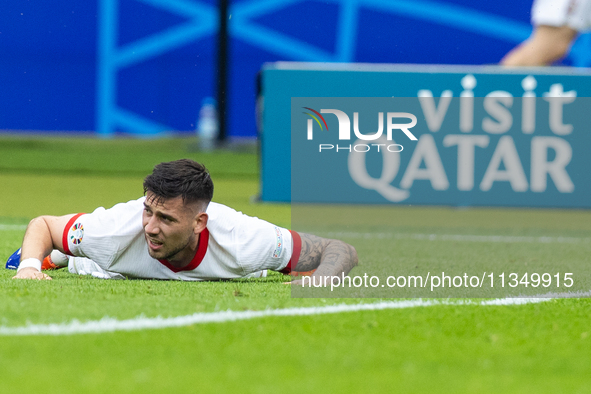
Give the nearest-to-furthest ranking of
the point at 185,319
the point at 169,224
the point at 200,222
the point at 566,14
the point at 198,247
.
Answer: the point at 185,319, the point at 169,224, the point at 200,222, the point at 198,247, the point at 566,14

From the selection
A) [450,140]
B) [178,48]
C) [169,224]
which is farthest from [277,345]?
[178,48]

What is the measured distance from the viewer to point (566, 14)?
33.8 ft

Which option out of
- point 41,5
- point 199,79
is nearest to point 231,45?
point 199,79

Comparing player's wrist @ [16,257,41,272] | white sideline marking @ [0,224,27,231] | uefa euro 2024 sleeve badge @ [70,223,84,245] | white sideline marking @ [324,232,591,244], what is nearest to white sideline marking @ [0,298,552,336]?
uefa euro 2024 sleeve badge @ [70,223,84,245]

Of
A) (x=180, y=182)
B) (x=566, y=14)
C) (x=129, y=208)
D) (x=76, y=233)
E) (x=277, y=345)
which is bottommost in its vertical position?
(x=277, y=345)

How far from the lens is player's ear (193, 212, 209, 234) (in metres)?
4.12

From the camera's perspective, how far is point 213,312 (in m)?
3.47

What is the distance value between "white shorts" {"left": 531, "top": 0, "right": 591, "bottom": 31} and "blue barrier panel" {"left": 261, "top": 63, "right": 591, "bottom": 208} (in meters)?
1.68

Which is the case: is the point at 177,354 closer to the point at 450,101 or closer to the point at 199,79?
the point at 450,101

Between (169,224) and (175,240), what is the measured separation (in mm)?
83

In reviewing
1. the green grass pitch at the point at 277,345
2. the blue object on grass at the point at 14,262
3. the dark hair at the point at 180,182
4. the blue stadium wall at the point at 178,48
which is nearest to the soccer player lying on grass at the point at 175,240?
the dark hair at the point at 180,182

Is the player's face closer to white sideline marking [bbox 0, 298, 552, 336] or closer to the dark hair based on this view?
the dark hair

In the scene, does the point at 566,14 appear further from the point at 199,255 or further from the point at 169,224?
the point at 169,224

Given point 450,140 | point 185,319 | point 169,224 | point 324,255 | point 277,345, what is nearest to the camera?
point 277,345
